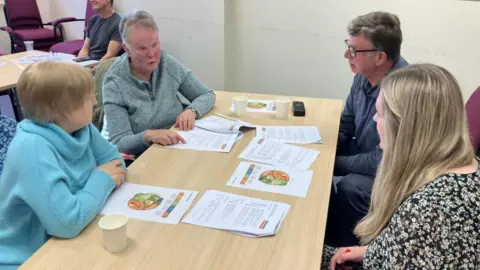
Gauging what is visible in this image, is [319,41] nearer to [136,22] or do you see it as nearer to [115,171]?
[136,22]

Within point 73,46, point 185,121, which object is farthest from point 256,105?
point 73,46

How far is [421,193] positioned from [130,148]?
1.26 meters

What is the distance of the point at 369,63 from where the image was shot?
2.00 m

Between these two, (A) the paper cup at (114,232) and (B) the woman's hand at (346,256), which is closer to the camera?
(A) the paper cup at (114,232)

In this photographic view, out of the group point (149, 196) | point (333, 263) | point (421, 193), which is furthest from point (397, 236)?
point (149, 196)

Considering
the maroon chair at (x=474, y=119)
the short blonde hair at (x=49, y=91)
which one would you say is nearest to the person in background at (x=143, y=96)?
the short blonde hair at (x=49, y=91)

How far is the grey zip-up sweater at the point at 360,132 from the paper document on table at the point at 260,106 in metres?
0.41

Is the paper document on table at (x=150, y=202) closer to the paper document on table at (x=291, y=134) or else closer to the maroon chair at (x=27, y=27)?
the paper document on table at (x=291, y=134)

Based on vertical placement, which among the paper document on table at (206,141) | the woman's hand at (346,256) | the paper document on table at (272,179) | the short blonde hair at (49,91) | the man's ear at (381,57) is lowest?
the woman's hand at (346,256)

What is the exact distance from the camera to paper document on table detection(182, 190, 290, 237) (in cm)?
120

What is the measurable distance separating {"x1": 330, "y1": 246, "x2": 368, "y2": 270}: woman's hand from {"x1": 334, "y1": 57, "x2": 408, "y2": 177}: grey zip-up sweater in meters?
0.59

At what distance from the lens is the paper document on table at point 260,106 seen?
2201mm

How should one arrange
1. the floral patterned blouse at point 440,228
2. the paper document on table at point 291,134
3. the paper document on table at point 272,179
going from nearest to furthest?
the floral patterned blouse at point 440,228
the paper document on table at point 272,179
the paper document on table at point 291,134

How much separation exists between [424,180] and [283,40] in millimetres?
2845
